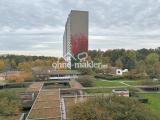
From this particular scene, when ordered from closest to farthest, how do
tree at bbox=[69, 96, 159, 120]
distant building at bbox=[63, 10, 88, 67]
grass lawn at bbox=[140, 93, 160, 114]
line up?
tree at bbox=[69, 96, 159, 120] < grass lawn at bbox=[140, 93, 160, 114] < distant building at bbox=[63, 10, 88, 67]

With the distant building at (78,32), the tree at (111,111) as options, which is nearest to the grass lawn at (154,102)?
the tree at (111,111)

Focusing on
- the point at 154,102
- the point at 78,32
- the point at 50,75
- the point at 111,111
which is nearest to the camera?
the point at 111,111

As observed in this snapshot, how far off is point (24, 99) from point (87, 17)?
2031 inches

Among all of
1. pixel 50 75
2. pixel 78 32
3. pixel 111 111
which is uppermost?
pixel 78 32

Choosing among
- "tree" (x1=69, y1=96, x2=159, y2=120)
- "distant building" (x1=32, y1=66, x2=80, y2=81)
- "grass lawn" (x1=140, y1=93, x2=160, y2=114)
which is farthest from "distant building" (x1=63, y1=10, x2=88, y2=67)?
"tree" (x1=69, y1=96, x2=159, y2=120)

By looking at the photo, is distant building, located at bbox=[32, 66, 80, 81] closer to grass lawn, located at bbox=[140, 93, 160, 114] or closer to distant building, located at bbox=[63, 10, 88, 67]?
distant building, located at bbox=[63, 10, 88, 67]

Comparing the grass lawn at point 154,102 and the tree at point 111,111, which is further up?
the tree at point 111,111

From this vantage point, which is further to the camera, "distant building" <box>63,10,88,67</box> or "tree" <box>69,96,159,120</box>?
"distant building" <box>63,10,88,67</box>

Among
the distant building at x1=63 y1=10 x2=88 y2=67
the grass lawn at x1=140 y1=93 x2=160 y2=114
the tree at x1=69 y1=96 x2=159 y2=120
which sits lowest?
the grass lawn at x1=140 y1=93 x2=160 y2=114

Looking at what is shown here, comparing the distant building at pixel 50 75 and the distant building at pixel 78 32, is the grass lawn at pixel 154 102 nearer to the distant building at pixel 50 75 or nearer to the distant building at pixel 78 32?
the distant building at pixel 50 75

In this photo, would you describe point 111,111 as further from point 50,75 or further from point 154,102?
point 50,75

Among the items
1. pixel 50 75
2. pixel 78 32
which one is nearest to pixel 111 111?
pixel 50 75

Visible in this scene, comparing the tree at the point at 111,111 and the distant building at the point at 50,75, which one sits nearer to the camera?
the tree at the point at 111,111

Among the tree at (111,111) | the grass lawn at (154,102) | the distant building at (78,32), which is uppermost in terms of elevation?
the distant building at (78,32)
